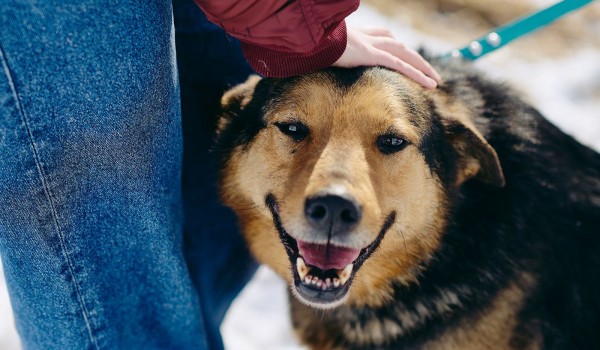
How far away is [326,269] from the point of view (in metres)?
2.09

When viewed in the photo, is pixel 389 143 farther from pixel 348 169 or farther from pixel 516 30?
pixel 516 30

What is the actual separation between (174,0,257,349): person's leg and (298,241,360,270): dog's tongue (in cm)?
59

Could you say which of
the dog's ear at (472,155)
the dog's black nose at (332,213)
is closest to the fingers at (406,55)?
the dog's ear at (472,155)

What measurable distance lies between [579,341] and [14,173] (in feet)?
7.06

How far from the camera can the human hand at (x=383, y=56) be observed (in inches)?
82.9

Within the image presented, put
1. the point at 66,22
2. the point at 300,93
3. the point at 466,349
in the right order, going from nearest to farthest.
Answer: the point at 66,22, the point at 300,93, the point at 466,349

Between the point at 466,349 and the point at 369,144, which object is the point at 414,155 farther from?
the point at 466,349

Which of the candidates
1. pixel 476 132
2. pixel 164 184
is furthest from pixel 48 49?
pixel 476 132

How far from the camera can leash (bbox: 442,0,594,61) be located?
264cm

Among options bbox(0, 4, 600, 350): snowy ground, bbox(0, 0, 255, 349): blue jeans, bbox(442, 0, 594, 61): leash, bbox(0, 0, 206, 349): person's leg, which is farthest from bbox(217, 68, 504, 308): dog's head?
bbox(0, 4, 600, 350): snowy ground

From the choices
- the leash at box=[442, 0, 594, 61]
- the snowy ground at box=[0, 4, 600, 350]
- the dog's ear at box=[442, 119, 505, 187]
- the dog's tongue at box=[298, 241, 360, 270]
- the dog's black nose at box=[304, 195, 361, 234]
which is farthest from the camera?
the snowy ground at box=[0, 4, 600, 350]

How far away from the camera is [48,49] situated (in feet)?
5.26

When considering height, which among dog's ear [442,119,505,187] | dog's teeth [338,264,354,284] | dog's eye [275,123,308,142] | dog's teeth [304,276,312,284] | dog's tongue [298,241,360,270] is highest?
dog's eye [275,123,308,142]

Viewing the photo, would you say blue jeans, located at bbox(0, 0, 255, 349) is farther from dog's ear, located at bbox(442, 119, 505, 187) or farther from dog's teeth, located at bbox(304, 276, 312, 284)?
dog's ear, located at bbox(442, 119, 505, 187)
